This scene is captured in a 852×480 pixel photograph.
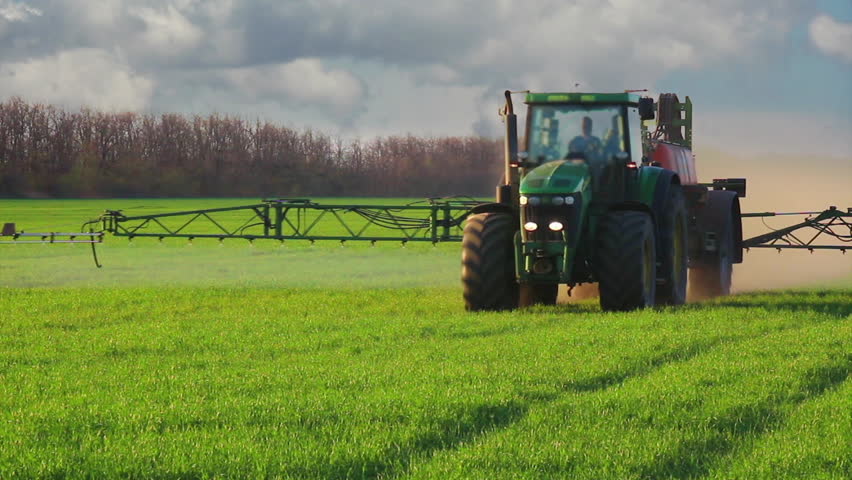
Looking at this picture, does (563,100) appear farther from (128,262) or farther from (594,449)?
(128,262)

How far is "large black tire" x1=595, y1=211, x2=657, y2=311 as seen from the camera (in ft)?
51.1

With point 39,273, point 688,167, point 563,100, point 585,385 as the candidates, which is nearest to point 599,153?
point 563,100

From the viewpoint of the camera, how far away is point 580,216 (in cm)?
1552

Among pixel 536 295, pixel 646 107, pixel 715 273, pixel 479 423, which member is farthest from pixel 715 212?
pixel 479 423

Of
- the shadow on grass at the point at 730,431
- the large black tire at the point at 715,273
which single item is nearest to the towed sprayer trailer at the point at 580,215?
the large black tire at the point at 715,273

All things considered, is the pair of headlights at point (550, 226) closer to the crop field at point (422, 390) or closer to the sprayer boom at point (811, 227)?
the crop field at point (422, 390)

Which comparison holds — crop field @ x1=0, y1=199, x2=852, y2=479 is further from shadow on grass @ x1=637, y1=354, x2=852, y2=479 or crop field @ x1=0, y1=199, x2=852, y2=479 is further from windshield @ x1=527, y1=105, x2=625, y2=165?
windshield @ x1=527, y1=105, x2=625, y2=165

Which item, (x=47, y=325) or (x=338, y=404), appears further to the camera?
(x=47, y=325)

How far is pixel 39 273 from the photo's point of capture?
Answer: 87.4 feet

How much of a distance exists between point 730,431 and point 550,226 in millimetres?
7200

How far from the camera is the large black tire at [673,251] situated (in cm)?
1705

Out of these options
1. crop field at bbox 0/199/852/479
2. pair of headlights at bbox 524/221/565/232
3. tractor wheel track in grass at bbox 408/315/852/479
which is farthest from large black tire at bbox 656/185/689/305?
tractor wheel track in grass at bbox 408/315/852/479

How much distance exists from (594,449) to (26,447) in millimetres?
3598

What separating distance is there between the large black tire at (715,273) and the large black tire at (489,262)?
5418 millimetres
